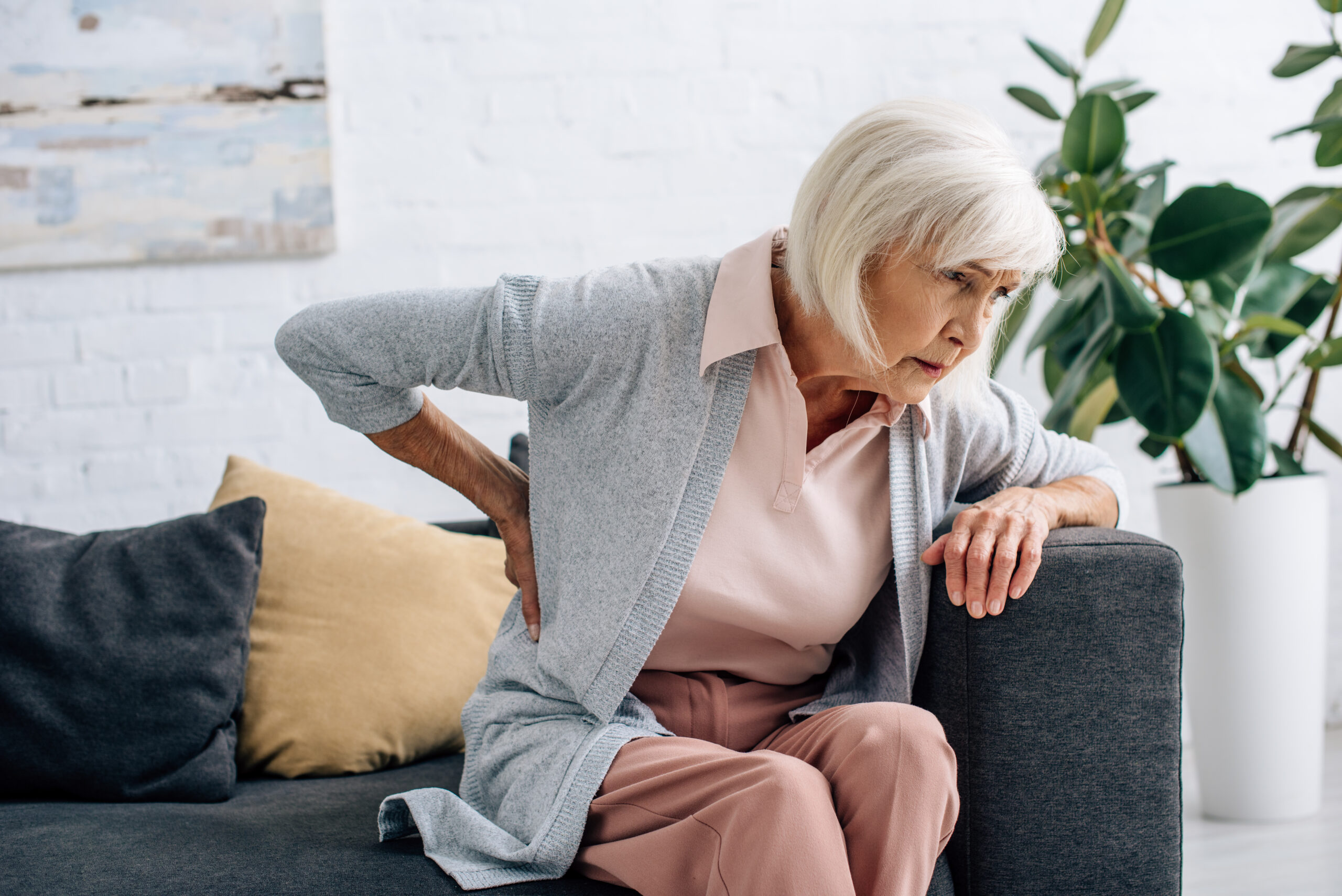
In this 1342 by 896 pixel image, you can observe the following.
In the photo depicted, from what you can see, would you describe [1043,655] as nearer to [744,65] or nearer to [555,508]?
[555,508]

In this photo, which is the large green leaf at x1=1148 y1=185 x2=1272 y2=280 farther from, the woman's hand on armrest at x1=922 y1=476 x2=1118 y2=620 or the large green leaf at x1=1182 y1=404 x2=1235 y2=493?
the woman's hand on armrest at x1=922 y1=476 x2=1118 y2=620

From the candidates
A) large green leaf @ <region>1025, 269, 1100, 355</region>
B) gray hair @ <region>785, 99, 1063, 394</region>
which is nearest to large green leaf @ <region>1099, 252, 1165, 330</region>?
large green leaf @ <region>1025, 269, 1100, 355</region>

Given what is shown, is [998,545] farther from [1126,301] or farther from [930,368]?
[1126,301]

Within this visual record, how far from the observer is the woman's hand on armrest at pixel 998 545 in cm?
105

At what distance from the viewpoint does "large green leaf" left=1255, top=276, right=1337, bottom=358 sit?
1.95 meters

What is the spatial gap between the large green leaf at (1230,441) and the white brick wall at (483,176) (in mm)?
792

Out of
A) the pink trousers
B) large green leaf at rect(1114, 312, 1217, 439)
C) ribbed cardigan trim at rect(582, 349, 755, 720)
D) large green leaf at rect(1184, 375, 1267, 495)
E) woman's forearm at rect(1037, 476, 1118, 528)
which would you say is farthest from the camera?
large green leaf at rect(1184, 375, 1267, 495)

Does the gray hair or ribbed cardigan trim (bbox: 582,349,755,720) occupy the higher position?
the gray hair

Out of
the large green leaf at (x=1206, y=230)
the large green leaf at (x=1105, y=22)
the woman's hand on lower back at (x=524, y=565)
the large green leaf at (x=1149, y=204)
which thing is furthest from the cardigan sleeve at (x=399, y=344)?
the large green leaf at (x=1105, y=22)

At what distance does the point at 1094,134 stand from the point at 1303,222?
0.46 metres

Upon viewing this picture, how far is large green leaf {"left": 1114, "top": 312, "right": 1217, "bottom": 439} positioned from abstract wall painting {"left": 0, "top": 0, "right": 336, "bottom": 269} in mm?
1568

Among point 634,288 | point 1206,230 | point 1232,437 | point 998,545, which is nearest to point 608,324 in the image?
point 634,288

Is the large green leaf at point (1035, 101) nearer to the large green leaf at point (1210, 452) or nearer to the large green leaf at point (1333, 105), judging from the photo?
the large green leaf at point (1333, 105)

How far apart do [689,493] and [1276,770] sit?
1.47 metres
